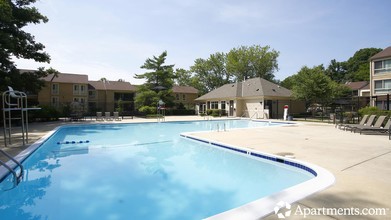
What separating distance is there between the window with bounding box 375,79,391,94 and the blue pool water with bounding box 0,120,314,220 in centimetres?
2833

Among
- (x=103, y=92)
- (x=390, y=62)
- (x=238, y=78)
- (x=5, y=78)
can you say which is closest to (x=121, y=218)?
(x=5, y=78)

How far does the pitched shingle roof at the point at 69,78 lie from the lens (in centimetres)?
3372

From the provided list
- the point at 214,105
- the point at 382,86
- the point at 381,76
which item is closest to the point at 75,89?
the point at 214,105

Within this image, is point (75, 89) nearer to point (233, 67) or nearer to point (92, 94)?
point (92, 94)

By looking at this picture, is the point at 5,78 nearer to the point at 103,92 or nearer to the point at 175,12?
the point at 175,12

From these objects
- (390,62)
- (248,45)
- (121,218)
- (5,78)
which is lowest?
(121,218)

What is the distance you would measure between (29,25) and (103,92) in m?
20.6

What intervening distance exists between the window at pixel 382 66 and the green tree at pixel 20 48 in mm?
36211

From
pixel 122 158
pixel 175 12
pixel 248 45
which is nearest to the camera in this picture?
pixel 122 158

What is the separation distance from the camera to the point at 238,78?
48.7m

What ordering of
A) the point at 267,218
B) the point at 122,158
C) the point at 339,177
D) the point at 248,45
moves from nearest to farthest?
the point at 267,218, the point at 339,177, the point at 122,158, the point at 248,45

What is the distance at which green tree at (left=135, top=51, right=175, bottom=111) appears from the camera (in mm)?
30922

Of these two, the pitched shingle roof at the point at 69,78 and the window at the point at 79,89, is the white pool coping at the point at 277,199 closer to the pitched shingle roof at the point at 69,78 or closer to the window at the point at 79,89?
the window at the point at 79,89

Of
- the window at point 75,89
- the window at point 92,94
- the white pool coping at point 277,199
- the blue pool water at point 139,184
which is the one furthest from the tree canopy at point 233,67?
the white pool coping at point 277,199
